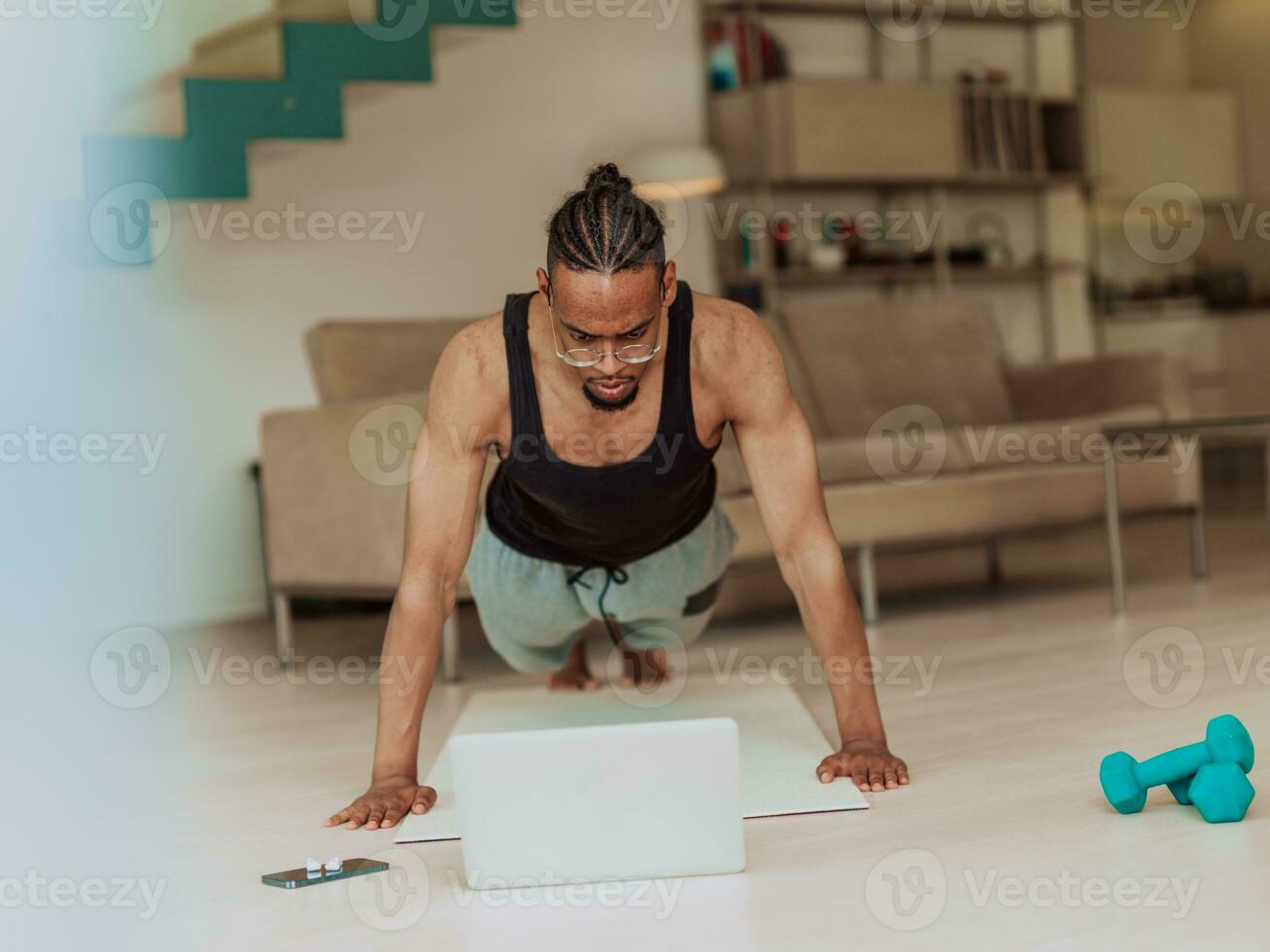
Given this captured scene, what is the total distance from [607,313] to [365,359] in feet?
6.15

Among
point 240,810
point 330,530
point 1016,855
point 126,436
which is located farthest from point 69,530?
point 1016,855

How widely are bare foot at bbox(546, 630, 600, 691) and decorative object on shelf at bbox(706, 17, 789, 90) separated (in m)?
3.18

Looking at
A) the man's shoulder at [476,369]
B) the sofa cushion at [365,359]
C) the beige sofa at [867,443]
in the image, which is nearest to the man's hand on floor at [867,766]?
the man's shoulder at [476,369]

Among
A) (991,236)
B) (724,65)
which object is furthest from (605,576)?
(991,236)

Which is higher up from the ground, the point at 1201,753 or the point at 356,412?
the point at 356,412

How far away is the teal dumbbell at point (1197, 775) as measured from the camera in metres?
1.72

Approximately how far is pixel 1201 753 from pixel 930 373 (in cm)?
285

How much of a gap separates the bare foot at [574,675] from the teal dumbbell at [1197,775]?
1.30m

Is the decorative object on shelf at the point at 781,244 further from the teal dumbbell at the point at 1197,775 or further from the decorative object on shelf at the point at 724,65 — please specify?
the teal dumbbell at the point at 1197,775

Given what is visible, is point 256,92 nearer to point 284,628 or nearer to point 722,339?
point 284,628

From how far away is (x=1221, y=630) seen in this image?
322 centimetres

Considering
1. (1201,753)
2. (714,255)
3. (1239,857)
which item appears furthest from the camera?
(714,255)

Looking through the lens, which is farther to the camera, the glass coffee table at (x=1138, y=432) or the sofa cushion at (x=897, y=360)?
the sofa cushion at (x=897, y=360)

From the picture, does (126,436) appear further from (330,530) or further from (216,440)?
(330,530)
